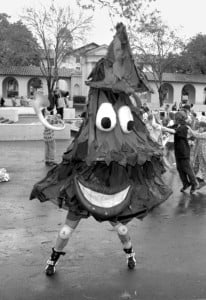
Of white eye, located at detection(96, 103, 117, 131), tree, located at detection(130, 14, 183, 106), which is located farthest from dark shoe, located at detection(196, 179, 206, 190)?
tree, located at detection(130, 14, 183, 106)

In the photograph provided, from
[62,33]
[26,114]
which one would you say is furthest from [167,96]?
[26,114]

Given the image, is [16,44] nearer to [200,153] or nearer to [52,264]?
[200,153]

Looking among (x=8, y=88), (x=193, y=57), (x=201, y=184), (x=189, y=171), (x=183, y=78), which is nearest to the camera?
(x=189, y=171)

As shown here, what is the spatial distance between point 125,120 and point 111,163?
1.56 ft

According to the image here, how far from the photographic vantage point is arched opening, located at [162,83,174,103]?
175 ft

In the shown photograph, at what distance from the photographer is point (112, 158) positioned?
4.43 meters

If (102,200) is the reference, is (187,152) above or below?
below

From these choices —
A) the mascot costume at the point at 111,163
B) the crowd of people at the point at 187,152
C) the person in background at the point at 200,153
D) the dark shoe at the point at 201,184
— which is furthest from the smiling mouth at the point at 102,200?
the person in background at the point at 200,153

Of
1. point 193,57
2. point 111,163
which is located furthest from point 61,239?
point 193,57

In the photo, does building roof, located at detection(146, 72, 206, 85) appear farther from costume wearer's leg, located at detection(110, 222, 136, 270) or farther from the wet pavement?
costume wearer's leg, located at detection(110, 222, 136, 270)

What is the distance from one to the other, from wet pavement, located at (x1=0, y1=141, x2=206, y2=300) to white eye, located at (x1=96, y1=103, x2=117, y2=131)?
1413 millimetres

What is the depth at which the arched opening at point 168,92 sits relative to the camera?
5348 cm

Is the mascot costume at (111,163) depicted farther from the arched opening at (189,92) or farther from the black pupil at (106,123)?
the arched opening at (189,92)

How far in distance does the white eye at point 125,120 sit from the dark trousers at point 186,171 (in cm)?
466
